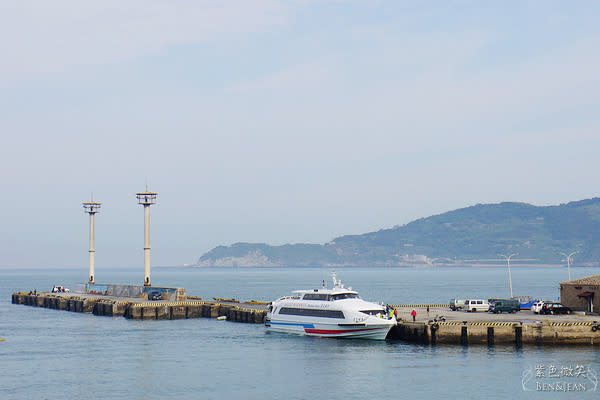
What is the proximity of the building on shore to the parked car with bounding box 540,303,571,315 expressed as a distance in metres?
1.13

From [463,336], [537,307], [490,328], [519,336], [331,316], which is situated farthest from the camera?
[537,307]

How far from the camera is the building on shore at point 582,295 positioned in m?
76.8

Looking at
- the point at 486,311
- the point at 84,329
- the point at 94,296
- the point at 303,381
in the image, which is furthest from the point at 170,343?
the point at 94,296

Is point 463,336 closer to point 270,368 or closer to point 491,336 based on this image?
point 491,336

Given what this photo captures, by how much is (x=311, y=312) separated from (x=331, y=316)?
3.16m

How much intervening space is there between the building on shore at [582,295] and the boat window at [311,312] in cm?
2528

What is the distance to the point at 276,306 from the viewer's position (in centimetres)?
8231

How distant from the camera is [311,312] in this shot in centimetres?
7731

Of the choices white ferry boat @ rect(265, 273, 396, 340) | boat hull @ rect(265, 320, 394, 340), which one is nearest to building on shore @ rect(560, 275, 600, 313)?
white ferry boat @ rect(265, 273, 396, 340)

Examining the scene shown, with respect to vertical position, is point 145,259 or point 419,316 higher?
point 145,259

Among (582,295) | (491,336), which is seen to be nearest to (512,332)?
(491,336)

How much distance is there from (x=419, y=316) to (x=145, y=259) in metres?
54.0

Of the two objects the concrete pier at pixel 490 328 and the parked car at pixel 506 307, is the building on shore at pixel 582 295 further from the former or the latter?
the parked car at pixel 506 307

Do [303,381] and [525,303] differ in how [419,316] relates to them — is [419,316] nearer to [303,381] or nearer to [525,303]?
[525,303]
